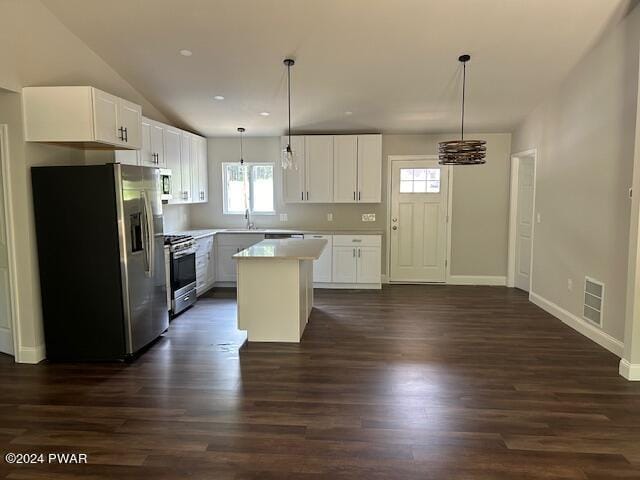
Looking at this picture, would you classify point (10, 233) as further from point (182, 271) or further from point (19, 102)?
point (182, 271)

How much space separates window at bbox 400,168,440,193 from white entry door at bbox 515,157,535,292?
4.15ft

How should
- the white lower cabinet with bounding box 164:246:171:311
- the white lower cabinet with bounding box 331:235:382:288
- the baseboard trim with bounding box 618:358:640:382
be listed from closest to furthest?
the baseboard trim with bounding box 618:358:640:382, the white lower cabinet with bounding box 164:246:171:311, the white lower cabinet with bounding box 331:235:382:288

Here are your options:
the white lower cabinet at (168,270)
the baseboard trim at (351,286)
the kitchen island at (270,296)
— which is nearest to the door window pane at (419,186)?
the baseboard trim at (351,286)

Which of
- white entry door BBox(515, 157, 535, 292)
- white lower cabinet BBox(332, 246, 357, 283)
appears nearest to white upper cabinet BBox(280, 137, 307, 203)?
white lower cabinet BBox(332, 246, 357, 283)

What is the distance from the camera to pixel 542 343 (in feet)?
14.2

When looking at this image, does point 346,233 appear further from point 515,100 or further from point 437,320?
point 515,100

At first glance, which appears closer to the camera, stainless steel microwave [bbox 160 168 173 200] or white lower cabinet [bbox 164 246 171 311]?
white lower cabinet [bbox 164 246 171 311]

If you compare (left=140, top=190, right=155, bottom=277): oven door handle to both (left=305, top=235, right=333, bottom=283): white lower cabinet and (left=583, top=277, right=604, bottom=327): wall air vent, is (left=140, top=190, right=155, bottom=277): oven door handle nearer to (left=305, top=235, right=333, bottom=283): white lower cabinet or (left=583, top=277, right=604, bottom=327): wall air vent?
(left=305, top=235, right=333, bottom=283): white lower cabinet

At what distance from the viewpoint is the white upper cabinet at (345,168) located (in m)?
6.81

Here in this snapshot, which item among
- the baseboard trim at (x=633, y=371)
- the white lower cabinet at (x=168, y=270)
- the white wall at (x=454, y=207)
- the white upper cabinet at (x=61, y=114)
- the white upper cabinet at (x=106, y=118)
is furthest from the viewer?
the white wall at (x=454, y=207)

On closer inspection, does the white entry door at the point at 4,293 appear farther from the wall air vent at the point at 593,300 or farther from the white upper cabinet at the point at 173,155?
the wall air vent at the point at 593,300

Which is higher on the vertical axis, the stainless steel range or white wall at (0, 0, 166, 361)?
white wall at (0, 0, 166, 361)

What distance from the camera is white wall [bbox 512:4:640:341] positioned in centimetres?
392

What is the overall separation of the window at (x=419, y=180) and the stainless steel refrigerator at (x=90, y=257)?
175 inches
